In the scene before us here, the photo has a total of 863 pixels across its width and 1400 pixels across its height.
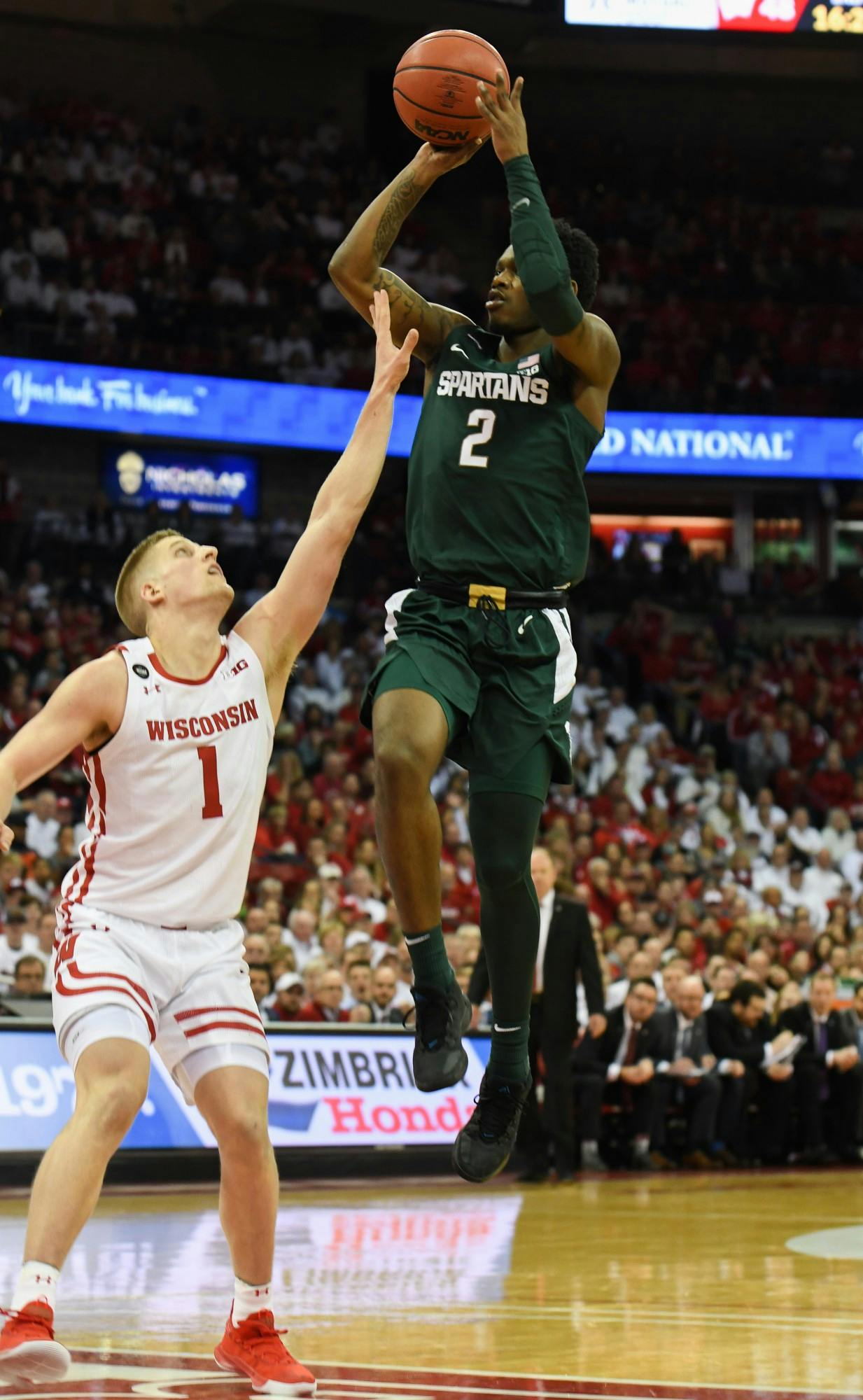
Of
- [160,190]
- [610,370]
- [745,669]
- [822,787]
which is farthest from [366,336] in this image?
[610,370]

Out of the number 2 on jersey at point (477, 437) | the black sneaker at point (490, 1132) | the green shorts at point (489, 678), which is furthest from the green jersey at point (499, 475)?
the black sneaker at point (490, 1132)

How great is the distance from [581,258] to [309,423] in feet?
55.4

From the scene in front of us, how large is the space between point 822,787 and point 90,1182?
16.6m

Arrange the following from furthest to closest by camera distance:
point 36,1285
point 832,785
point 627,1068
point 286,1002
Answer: point 832,785 → point 627,1068 → point 286,1002 → point 36,1285

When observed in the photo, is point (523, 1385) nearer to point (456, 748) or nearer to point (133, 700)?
point (456, 748)

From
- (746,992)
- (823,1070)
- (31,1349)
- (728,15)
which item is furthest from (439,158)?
(728,15)

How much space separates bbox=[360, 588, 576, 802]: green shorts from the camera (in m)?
5.42

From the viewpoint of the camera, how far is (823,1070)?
46.8 feet

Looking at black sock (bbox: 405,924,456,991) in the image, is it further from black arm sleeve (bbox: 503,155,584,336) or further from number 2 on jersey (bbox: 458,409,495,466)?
black arm sleeve (bbox: 503,155,584,336)

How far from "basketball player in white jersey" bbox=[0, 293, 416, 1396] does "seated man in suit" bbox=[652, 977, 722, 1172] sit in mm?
8199

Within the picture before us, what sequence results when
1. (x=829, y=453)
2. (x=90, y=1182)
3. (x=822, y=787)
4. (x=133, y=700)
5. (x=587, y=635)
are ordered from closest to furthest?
(x=90, y=1182)
(x=133, y=700)
(x=822, y=787)
(x=587, y=635)
(x=829, y=453)

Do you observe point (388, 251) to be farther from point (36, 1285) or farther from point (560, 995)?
point (560, 995)

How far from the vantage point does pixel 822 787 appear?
20781 mm

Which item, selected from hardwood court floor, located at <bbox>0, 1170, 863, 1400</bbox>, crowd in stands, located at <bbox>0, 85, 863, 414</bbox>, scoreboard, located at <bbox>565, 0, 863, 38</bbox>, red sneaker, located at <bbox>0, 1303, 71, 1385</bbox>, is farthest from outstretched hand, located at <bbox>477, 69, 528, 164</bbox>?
scoreboard, located at <bbox>565, 0, 863, 38</bbox>
